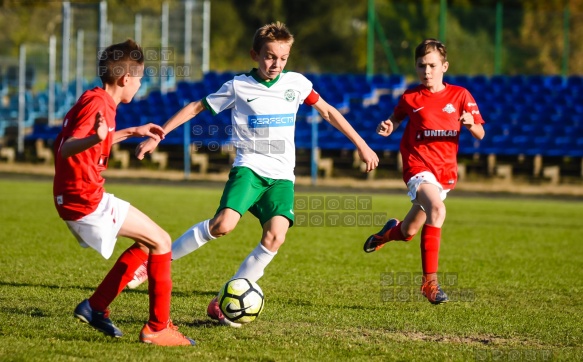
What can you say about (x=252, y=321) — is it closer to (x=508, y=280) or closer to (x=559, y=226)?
(x=508, y=280)

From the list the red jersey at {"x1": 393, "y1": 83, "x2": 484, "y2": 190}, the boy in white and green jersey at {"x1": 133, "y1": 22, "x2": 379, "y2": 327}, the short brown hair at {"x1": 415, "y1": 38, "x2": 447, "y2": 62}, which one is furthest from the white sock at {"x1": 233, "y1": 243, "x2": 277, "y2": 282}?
the short brown hair at {"x1": 415, "y1": 38, "x2": 447, "y2": 62}

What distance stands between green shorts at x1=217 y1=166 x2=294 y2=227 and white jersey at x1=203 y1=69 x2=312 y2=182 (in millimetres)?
58

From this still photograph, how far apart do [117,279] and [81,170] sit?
0.75 meters

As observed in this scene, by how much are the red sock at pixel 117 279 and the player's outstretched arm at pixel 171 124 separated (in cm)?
58

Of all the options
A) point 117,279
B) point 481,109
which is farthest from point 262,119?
point 481,109

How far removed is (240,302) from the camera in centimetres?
548

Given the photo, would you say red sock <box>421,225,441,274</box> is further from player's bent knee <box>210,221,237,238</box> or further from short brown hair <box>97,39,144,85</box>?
short brown hair <box>97,39,144,85</box>

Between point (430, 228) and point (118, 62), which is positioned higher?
point (118, 62)

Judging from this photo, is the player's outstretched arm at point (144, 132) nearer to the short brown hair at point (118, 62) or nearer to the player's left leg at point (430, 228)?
the short brown hair at point (118, 62)

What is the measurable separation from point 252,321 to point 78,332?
43.7 inches

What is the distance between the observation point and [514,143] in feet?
67.3

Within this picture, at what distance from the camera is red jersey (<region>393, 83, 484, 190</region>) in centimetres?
701

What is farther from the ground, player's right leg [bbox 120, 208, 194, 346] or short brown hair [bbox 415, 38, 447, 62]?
short brown hair [bbox 415, 38, 447, 62]

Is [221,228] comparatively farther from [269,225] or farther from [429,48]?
[429,48]
